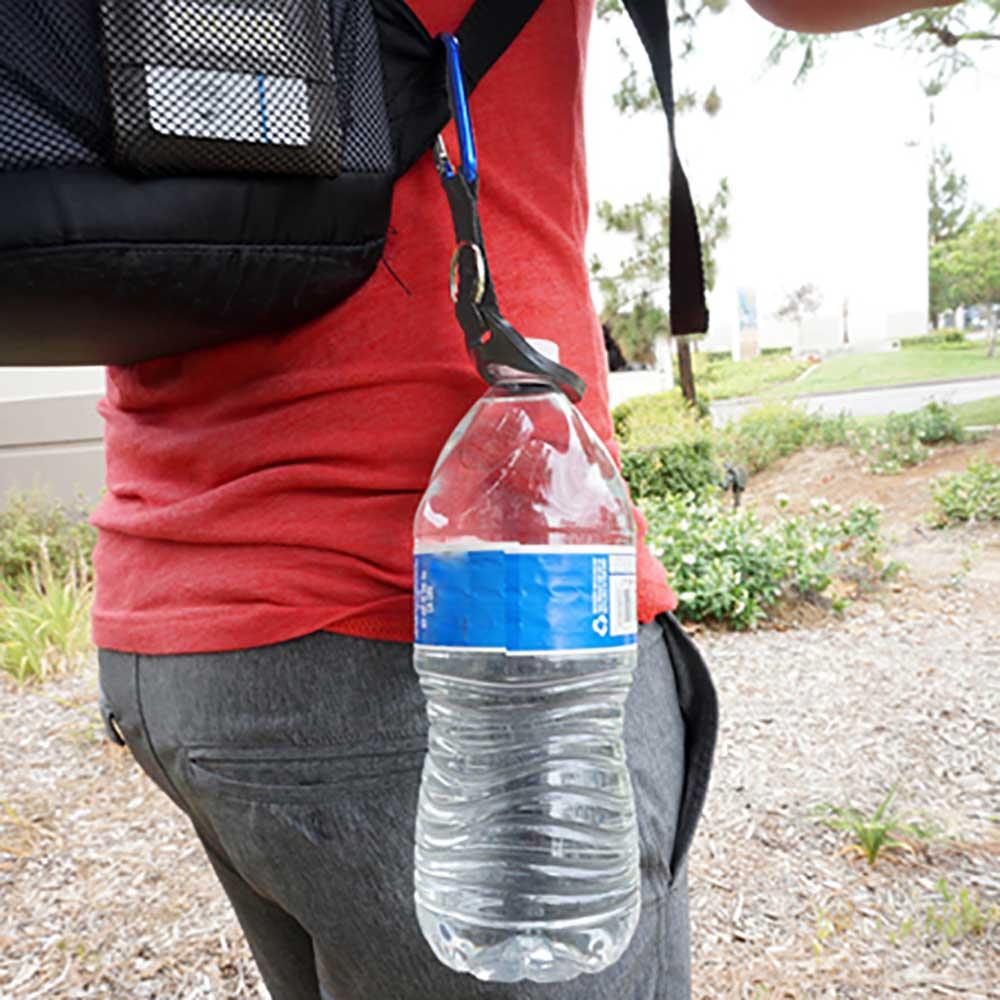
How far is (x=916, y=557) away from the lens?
609 cm

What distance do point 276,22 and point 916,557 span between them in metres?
6.06

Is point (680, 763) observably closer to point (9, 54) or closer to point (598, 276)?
point (9, 54)

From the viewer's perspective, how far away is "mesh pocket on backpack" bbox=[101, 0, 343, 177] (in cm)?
55

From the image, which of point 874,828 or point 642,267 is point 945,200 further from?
point 874,828

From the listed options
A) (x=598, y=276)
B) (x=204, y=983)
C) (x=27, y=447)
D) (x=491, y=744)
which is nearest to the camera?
(x=491, y=744)

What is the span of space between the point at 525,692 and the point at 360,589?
0.14m

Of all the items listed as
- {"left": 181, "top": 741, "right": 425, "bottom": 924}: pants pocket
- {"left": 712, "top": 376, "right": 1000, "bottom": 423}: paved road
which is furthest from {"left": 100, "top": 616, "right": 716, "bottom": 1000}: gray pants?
{"left": 712, "top": 376, "right": 1000, "bottom": 423}: paved road

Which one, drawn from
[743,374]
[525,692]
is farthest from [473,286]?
[743,374]

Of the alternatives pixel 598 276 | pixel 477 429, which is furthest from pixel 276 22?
pixel 598 276

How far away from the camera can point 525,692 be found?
716 mm

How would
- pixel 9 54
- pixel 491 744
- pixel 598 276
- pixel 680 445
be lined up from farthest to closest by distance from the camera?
1. pixel 598 276
2. pixel 680 445
3. pixel 491 744
4. pixel 9 54

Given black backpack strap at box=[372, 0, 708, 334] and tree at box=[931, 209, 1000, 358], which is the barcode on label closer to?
black backpack strap at box=[372, 0, 708, 334]

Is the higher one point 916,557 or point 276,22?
point 276,22

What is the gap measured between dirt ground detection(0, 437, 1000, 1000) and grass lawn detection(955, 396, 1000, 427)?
511 centimetres
